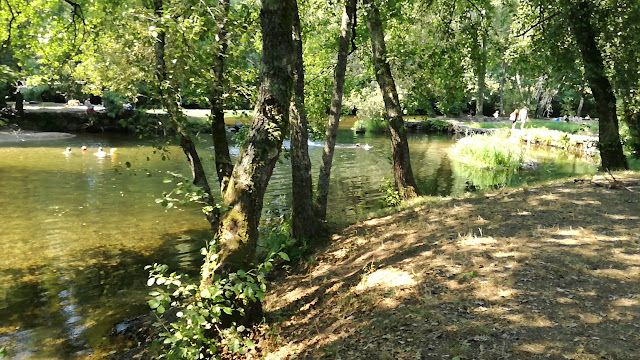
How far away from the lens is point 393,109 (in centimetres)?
1078

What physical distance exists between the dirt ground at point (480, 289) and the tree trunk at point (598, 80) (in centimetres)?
327

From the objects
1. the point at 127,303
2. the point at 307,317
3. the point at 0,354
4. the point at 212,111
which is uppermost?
the point at 212,111

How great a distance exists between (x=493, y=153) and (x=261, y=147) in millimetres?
18759

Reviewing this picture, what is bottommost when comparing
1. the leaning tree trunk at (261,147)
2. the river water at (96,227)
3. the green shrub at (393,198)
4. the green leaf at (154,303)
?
the river water at (96,227)

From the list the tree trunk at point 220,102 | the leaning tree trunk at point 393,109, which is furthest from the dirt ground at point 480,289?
the leaning tree trunk at point 393,109

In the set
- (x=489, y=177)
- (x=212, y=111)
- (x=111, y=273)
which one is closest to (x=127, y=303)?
(x=111, y=273)

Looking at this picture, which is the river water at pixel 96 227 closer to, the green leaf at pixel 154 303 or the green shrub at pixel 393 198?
the green shrub at pixel 393 198

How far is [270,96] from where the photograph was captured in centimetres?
495

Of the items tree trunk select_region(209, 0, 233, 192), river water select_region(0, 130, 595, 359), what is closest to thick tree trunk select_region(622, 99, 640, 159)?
river water select_region(0, 130, 595, 359)

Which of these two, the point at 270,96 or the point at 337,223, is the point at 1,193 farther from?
the point at 270,96

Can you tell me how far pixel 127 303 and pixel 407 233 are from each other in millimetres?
5120

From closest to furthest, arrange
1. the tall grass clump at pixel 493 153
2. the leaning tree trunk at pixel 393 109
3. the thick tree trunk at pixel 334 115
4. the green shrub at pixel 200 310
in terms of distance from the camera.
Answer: the green shrub at pixel 200 310, the thick tree trunk at pixel 334 115, the leaning tree trunk at pixel 393 109, the tall grass clump at pixel 493 153

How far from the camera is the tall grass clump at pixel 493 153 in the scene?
2102 centimetres

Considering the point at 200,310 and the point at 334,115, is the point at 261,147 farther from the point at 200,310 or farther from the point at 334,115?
the point at 334,115
